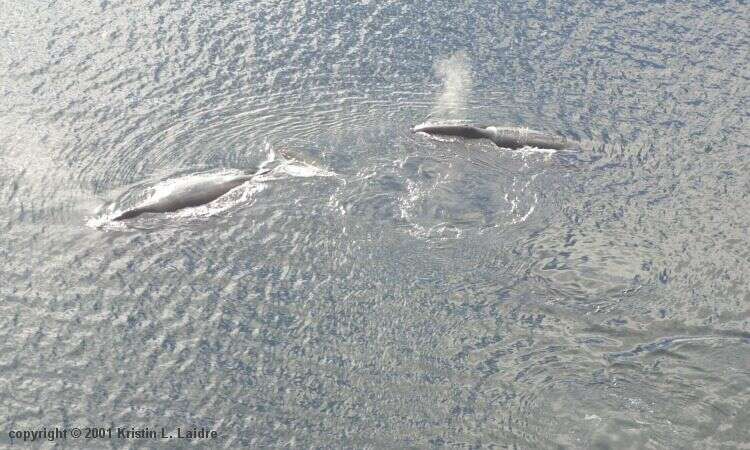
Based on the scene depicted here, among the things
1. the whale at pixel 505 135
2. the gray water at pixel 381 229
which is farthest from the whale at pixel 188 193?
the whale at pixel 505 135

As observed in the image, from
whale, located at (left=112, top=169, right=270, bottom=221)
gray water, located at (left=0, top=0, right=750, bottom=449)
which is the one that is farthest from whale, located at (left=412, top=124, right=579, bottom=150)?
whale, located at (left=112, top=169, right=270, bottom=221)

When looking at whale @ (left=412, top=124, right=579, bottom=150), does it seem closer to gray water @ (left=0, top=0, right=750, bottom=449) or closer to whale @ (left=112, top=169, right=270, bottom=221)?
gray water @ (left=0, top=0, right=750, bottom=449)

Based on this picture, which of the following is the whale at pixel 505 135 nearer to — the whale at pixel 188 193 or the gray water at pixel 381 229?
the gray water at pixel 381 229

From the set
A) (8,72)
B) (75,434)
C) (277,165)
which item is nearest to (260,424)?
(75,434)

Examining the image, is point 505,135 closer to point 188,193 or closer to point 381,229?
point 381,229

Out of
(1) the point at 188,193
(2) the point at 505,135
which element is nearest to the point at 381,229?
(1) the point at 188,193
